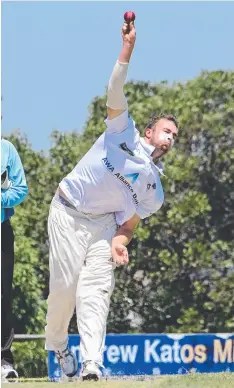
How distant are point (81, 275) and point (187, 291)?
1787 cm

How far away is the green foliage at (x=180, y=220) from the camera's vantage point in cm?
2489

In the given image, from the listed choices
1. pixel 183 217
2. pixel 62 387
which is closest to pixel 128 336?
pixel 62 387

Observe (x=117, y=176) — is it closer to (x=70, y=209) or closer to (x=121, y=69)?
(x=70, y=209)

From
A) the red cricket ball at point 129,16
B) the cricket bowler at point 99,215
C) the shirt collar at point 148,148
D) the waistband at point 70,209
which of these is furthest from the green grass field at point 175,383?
the red cricket ball at point 129,16

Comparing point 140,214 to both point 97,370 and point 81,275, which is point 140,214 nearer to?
point 81,275

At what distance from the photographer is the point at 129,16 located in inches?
283

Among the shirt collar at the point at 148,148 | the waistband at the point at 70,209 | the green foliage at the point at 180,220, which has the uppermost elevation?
the green foliage at the point at 180,220

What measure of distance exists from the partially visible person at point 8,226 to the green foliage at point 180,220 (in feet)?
51.1

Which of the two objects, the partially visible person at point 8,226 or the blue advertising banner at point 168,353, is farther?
the blue advertising banner at point 168,353

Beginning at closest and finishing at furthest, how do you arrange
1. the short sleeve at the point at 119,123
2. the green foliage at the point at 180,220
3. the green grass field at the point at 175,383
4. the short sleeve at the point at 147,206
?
the green grass field at the point at 175,383 → the short sleeve at the point at 119,123 → the short sleeve at the point at 147,206 → the green foliage at the point at 180,220

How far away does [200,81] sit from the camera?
2545cm

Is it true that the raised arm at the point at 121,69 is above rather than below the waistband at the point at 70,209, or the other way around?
above

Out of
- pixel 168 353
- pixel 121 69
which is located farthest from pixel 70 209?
pixel 168 353

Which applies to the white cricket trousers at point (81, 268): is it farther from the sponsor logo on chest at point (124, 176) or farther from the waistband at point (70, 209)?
the sponsor logo on chest at point (124, 176)
